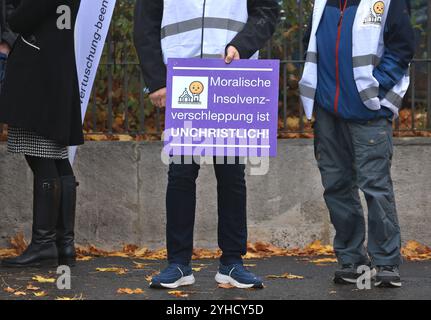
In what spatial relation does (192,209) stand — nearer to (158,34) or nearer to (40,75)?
(158,34)

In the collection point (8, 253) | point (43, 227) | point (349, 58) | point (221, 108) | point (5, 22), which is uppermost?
point (5, 22)

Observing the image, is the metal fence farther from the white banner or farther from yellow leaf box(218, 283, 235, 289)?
yellow leaf box(218, 283, 235, 289)

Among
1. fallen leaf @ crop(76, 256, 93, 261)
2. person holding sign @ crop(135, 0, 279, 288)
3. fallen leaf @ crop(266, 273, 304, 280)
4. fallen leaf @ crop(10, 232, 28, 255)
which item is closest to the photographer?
person holding sign @ crop(135, 0, 279, 288)

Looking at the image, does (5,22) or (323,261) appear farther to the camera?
(323,261)

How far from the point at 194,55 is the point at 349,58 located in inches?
34.5

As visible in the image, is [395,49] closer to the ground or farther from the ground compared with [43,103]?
farther from the ground

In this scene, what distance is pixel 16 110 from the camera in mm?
6297

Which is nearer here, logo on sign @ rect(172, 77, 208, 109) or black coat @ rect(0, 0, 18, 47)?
logo on sign @ rect(172, 77, 208, 109)

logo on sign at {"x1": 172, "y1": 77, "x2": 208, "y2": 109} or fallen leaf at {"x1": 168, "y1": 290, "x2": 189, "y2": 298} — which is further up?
logo on sign at {"x1": 172, "y1": 77, "x2": 208, "y2": 109}

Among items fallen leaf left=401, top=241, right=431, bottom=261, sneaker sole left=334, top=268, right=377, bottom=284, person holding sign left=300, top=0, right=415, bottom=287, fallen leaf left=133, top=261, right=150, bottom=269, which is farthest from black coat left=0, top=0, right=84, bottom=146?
fallen leaf left=401, top=241, right=431, bottom=261

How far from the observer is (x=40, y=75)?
6328 millimetres

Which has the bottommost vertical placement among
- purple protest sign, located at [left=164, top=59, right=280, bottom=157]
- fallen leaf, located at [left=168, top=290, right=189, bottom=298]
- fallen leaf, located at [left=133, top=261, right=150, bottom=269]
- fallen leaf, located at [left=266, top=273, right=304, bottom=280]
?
fallen leaf, located at [left=133, top=261, right=150, bottom=269]

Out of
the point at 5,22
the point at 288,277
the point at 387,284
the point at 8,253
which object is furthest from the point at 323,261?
the point at 5,22

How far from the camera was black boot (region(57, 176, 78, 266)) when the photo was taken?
655 cm
